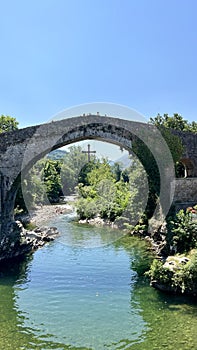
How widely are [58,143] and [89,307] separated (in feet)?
25.3

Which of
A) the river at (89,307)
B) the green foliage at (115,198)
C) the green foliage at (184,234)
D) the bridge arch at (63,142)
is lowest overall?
the river at (89,307)

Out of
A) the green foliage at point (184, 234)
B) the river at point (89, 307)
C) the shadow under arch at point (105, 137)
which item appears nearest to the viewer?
the river at point (89, 307)

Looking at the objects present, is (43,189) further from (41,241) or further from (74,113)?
(74,113)

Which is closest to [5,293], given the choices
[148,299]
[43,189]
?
[148,299]

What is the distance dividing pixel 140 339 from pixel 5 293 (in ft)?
16.4

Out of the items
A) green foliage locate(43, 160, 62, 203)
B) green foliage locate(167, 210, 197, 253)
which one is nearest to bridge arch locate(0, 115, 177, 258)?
green foliage locate(167, 210, 197, 253)

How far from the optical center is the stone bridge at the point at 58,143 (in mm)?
14273

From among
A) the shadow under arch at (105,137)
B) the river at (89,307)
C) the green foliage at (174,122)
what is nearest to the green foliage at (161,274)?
the river at (89,307)

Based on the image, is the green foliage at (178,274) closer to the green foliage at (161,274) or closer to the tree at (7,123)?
the green foliage at (161,274)

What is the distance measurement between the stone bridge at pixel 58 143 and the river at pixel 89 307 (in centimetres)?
277

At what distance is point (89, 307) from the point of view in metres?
9.62

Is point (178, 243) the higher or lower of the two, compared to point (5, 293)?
higher

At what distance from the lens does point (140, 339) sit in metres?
7.74

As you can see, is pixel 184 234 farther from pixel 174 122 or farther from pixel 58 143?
pixel 174 122
